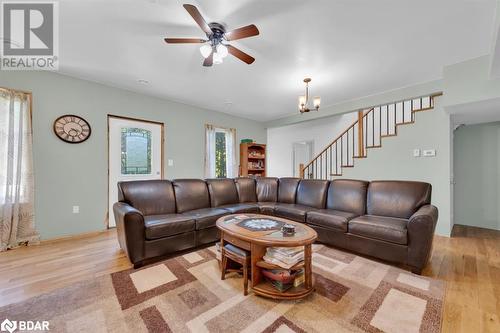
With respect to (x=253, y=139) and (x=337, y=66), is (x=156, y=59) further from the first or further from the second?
(x=253, y=139)

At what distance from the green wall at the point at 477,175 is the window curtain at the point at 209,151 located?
5043 mm

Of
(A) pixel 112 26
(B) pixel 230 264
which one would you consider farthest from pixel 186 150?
(B) pixel 230 264

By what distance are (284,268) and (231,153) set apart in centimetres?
403

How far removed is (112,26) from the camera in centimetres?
205

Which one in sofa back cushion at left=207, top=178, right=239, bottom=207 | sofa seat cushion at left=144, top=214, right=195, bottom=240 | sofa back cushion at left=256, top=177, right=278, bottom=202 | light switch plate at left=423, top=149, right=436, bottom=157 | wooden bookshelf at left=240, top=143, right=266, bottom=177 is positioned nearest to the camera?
sofa seat cushion at left=144, top=214, right=195, bottom=240

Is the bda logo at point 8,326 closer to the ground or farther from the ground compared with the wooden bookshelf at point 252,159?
closer to the ground

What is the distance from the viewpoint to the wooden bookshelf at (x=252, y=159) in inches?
217

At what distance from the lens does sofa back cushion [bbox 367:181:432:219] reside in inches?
103

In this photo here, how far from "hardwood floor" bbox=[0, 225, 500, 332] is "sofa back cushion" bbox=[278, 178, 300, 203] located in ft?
6.74

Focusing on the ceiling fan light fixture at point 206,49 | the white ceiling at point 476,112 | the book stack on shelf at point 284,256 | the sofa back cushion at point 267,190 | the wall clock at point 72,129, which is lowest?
the book stack on shelf at point 284,256

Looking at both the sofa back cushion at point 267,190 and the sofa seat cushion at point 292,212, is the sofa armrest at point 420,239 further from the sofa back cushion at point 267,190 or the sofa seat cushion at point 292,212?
the sofa back cushion at point 267,190

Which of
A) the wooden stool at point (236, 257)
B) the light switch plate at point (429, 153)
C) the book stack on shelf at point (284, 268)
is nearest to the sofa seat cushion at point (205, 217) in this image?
the wooden stool at point (236, 257)

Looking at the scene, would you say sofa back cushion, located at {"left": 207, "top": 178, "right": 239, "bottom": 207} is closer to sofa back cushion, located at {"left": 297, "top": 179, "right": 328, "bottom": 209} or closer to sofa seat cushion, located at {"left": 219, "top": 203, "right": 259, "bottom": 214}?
sofa seat cushion, located at {"left": 219, "top": 203, "right": 259, "bottom": 214}

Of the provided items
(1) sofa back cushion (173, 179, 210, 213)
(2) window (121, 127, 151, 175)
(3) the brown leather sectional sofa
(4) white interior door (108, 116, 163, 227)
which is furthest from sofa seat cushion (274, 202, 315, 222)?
(2) window (121, 127, 151, 175)
